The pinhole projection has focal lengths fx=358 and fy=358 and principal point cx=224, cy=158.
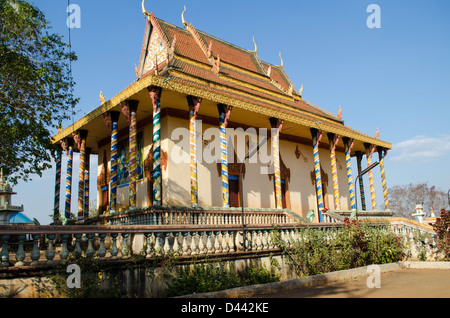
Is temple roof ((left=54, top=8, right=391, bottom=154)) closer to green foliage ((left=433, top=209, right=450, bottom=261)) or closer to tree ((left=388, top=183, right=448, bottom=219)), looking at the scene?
green foliage ((left=433, top=209, right=450, bottom=261))

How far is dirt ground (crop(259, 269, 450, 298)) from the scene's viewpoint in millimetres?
6324

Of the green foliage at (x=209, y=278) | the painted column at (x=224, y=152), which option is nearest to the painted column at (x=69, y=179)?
the painted column at (x=224, y=152)

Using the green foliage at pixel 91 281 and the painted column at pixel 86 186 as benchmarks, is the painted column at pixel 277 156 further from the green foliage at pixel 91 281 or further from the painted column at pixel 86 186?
the green foliage at pixel 91 281

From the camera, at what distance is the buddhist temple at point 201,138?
13.2m

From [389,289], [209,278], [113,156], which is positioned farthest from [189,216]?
[389,289]

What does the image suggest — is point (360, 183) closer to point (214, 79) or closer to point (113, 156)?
point (214, 79)

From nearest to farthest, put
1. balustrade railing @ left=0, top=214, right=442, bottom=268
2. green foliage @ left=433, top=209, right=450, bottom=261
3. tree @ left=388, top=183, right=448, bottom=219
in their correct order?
balustrade railing @ left=0, top=214, right=442, bottom=268
green foliage @ left=433, top=209, right=450, bottom=261
tree @ left=388, top=183, right=448, bottom=219

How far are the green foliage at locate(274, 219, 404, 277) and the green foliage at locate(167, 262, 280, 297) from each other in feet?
4.16

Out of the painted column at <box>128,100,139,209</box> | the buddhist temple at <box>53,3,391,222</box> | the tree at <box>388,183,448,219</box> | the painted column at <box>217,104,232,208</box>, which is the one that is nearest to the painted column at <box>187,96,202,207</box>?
the buddhist temple at <box>53,3,391,222</box>

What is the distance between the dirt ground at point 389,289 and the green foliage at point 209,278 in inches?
33.6

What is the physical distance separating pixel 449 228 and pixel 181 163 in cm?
959
